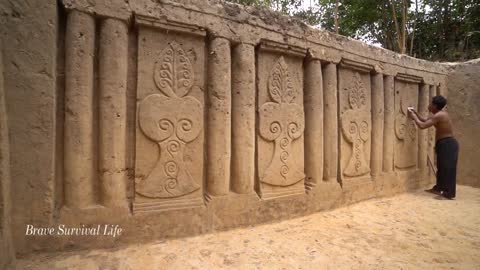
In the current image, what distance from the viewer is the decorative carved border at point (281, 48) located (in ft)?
8.56

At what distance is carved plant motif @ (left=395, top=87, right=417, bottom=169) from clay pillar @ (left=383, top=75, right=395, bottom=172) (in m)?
0.20

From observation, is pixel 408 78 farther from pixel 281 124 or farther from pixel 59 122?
pixel 59 122

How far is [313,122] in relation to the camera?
9.54 ft

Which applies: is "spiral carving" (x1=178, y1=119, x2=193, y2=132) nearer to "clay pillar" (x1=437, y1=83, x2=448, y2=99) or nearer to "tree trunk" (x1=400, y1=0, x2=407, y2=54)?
"clay pillar" (x1=437, y1=83, x2=448, y2=99)

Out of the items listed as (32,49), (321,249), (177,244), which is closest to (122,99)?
(32,49)

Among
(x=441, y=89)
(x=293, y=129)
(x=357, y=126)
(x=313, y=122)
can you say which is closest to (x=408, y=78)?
(x=441, y=89)

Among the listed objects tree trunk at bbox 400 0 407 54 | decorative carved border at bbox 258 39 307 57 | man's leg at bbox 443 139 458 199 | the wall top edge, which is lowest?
man's leg at bbox 443 139 458 199

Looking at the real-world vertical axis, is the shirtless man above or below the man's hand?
below

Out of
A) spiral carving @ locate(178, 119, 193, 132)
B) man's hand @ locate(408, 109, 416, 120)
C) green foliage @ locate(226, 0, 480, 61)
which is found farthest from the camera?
green foliage @ locate(226, 0, 480, 61)

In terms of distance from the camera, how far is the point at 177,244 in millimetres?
2066

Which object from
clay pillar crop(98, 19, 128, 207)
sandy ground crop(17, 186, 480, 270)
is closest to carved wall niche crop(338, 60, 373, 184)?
sandy ground crop(17, 186, 480, 270)

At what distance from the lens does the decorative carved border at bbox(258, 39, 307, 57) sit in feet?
8.56

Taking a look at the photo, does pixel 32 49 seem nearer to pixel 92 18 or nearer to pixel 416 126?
pixel 92 18

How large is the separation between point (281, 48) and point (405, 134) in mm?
2700
